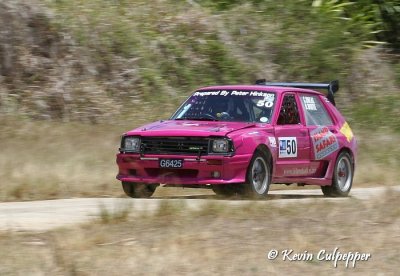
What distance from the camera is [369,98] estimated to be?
2514 cm

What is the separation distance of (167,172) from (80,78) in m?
8.57

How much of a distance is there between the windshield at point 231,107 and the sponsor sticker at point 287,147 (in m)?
0.35

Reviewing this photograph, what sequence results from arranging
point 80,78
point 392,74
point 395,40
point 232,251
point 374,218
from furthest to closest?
point 395,40
point 392,74
point 80,78
point 374,218
point 232,251

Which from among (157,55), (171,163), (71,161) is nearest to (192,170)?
(171,163)

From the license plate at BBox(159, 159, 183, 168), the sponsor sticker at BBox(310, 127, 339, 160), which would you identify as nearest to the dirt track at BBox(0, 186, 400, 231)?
the license plate at BBox(159, 159, 183, 168)

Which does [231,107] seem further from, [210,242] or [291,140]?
[210,242]

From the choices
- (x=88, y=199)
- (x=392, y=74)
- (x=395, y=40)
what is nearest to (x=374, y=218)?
(x=88, y=199)

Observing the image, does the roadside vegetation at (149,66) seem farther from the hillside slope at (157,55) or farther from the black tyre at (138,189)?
the black tyre at (138,189)

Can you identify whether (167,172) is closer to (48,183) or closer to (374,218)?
(48,183)

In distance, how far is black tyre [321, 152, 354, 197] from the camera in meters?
14.9

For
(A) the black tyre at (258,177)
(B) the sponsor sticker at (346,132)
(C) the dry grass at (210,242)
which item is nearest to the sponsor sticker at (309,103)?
(B) the sponsor sticker at (346,132)

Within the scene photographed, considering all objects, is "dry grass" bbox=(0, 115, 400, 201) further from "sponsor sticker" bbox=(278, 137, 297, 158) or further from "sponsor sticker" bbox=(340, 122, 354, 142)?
"sponsor sticker" bbox=(340, 122, 354, 142)

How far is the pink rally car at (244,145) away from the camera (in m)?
12.7

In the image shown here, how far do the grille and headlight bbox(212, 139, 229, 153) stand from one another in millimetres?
106
